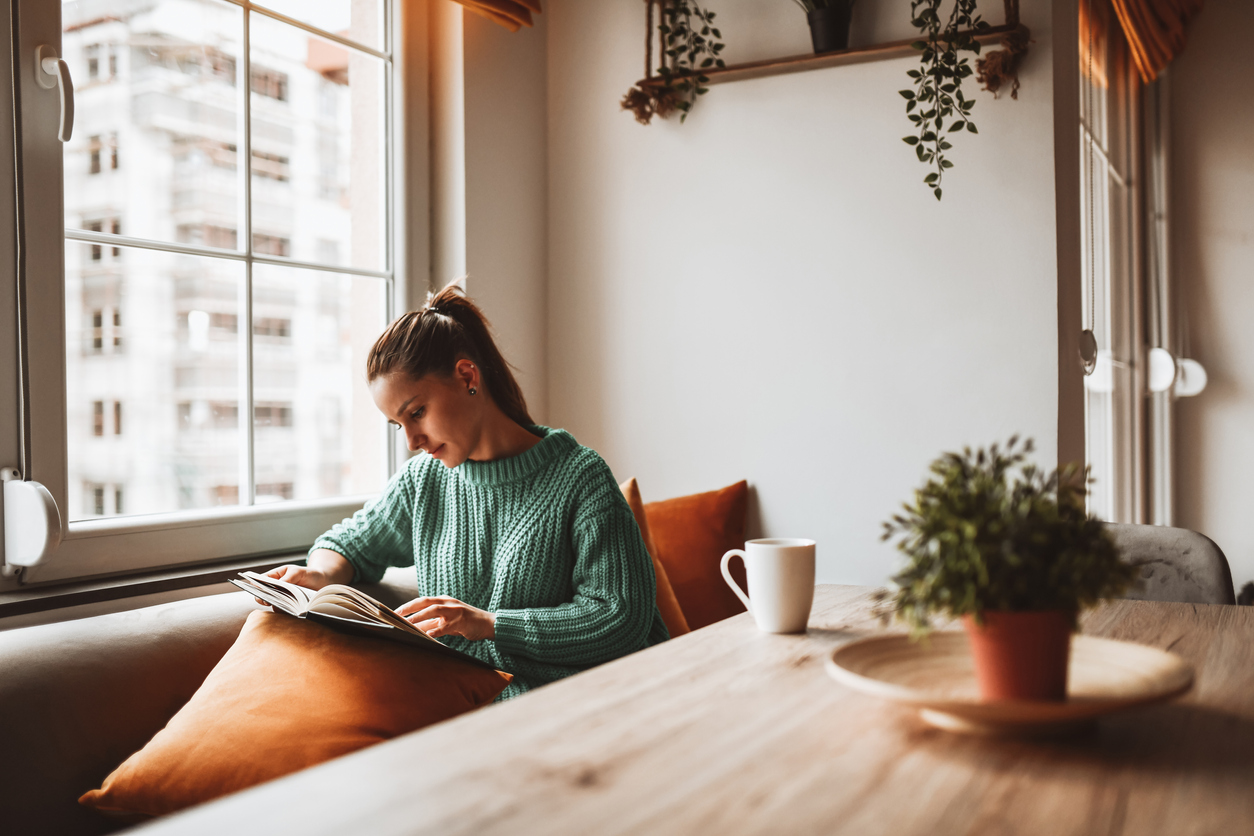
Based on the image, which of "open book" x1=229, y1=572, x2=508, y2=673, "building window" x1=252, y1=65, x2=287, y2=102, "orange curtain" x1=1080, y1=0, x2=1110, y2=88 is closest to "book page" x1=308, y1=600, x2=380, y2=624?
"open book" x1=229, y1=572, x2=508, y2=673

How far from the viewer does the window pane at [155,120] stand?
1.66 metres

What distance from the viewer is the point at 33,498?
152 cm

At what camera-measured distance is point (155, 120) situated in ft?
5.80

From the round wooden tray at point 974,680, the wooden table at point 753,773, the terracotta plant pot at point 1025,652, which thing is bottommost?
the wooden table at point 753,773

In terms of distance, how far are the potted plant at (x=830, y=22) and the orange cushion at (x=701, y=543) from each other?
3.43ft

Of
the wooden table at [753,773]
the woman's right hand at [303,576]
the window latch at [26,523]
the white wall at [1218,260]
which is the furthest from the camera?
the white wall at [1218,260]

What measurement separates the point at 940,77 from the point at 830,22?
302mm

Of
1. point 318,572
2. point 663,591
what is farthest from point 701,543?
point 318,572

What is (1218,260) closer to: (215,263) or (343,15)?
(343,15)

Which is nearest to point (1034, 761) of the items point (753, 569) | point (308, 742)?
point (753, 569)

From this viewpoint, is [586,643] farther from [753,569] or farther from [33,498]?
[33,498]

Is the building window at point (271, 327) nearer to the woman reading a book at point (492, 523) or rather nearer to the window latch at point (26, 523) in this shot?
the woman reading a book at point (492, 523)

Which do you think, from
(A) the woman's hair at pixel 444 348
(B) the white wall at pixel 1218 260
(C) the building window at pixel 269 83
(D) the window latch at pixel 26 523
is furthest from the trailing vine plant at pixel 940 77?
(B) the white wall at pixel 1218 260

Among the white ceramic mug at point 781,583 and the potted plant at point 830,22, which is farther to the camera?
the potted plant at point 830,22
